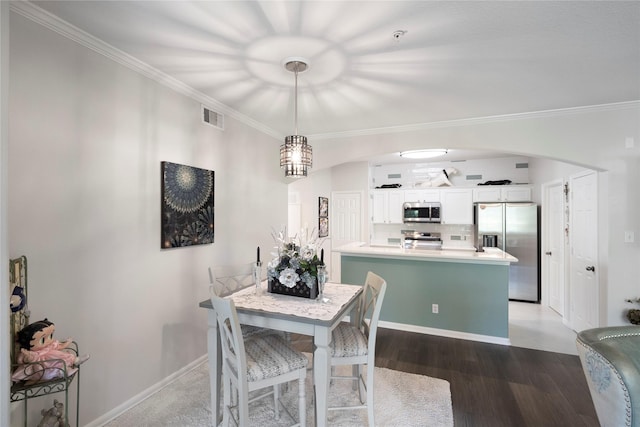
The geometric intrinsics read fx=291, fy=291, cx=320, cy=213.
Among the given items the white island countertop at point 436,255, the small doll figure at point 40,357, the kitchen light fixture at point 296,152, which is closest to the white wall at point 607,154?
the white island countertop at point 436,255

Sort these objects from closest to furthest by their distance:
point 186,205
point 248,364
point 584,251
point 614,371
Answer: point 614,371 < point 248,364 < point 186,205 < point 584,251

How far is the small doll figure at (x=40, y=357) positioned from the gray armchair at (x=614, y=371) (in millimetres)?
2496

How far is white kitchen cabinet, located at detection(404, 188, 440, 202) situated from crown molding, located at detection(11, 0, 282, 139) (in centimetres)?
422

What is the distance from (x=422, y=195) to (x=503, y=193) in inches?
57.2

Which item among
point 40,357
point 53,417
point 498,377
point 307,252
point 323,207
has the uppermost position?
point 323,207

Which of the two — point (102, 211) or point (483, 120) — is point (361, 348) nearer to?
point (102, 211)

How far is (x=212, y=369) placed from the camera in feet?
6.66

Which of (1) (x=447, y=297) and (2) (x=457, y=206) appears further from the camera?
(2) (x=457, y=206)

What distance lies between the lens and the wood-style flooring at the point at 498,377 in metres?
2.18

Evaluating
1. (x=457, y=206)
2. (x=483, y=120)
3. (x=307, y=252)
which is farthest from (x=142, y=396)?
(x=457, y=206)

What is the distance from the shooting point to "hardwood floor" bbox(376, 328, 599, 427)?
2184mm

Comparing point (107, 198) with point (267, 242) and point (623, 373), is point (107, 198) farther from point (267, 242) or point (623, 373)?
point (623, 373)

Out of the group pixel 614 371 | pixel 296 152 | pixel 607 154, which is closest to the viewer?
pixel 614 371

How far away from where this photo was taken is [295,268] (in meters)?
2.15
